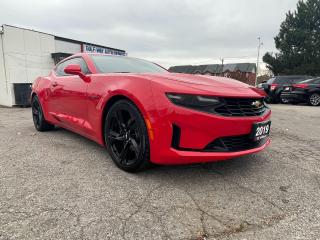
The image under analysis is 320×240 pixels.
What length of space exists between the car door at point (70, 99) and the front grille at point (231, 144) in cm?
162

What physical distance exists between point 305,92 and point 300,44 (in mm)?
20265

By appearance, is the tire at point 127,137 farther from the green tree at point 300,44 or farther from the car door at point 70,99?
the green tree at point 300,44

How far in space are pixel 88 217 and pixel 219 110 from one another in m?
1.33

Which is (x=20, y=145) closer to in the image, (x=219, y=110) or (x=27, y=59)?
(x=219, y=110)

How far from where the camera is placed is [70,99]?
355 cm

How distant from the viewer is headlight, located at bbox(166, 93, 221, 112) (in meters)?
2.29

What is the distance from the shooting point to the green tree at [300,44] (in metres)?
27.9

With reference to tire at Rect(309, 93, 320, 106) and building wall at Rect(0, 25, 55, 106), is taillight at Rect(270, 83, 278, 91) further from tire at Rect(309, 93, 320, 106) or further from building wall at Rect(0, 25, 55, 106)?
building wall at Rect(0, 25, 55, 106)

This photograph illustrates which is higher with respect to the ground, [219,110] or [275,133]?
[219,110]

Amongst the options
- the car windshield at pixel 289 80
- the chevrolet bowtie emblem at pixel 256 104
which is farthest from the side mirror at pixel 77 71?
the car windshield at pixel 289 80

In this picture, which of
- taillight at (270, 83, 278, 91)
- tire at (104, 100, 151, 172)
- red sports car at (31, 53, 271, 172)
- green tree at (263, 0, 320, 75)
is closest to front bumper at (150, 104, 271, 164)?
red sports car at (31, 53, 271, 172)

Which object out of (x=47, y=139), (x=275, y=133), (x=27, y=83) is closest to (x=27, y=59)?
(x=27, y=83)

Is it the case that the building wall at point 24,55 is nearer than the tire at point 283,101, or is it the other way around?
the building wall at point 24,55

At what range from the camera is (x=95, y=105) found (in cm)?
303
